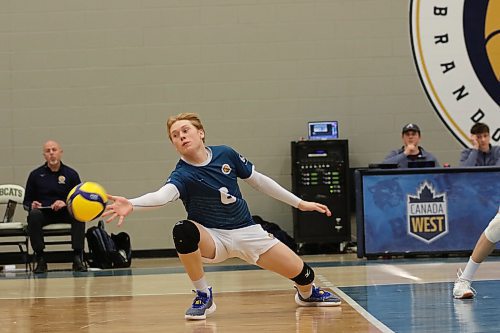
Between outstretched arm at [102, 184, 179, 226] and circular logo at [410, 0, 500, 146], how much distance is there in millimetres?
7814

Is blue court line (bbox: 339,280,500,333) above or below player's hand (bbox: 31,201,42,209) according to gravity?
below

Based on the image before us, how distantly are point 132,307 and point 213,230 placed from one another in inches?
43.7

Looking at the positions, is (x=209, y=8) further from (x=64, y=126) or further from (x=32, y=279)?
(x=32, y=279)

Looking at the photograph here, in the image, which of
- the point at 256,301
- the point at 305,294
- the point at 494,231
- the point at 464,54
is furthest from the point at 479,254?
the point at 464,54

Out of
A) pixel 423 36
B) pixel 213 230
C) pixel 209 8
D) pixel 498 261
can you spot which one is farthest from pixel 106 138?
pixel 213 230

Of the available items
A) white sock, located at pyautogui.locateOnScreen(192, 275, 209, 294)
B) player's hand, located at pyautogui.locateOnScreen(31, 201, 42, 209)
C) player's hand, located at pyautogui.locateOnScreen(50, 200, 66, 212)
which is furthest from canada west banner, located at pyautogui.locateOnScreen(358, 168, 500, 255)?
white sock, located at pyautogui.locateOnScreen(192, 275, 209, 294)

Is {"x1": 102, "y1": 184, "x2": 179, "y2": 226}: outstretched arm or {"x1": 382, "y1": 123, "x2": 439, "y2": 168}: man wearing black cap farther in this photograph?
{"x1": 382, "y1": 123, "x2": 439, "y2": 168}: man wearing black cap

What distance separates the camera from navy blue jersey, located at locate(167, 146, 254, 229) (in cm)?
606

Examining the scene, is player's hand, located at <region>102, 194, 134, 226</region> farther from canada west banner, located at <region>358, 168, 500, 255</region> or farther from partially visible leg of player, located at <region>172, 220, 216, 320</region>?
canada west banner, located at <region>358, 168, 500, 255</region>

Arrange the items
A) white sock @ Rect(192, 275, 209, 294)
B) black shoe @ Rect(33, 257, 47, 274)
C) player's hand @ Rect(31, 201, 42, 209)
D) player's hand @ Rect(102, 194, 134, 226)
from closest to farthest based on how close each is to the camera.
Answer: player's hand @ Rect(102, 194, 134, 226)
white sock @ Rect(192, 275, 209, 294)
black shoe @ Rect(33, 257, 47, 274)
player's hand @ Rect(31, 201, 42, 209)

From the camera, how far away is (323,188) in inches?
491

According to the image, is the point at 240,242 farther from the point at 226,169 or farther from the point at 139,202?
the point at 139,202

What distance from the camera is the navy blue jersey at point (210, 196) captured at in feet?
19.9

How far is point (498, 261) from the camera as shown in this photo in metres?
9.70
